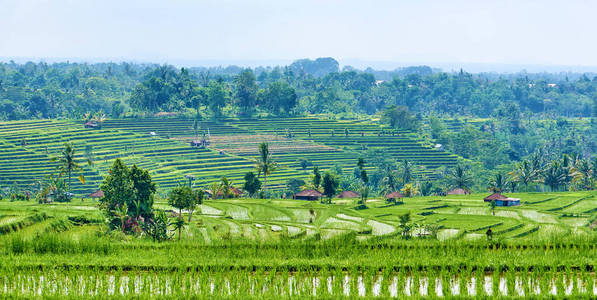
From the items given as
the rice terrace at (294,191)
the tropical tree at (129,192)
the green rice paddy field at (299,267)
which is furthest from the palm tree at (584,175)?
the green rice paddy field at (299,267)

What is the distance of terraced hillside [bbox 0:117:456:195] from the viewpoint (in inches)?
3452

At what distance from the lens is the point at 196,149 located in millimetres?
Result: 99812

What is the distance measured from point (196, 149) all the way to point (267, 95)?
82.5ft

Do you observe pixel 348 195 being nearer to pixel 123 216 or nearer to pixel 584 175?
pixel 584 175

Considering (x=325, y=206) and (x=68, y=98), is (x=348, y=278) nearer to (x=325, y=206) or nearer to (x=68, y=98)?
(x=325, y=206)

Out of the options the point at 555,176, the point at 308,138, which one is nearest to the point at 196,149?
the point at 308,138

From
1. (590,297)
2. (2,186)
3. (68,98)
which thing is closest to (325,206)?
(590,297)

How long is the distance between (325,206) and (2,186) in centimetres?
4380

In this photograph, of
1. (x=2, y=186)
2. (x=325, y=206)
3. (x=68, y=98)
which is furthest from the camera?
(x=68, y=98)

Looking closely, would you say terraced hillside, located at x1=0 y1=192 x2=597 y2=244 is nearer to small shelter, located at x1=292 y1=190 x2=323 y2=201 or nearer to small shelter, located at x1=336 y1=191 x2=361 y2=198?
small shelter, located at x1=292 y1=190 x2=323 y2=201

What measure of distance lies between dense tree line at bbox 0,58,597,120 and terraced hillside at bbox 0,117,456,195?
619 cm

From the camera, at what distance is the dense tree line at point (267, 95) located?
4737 inches

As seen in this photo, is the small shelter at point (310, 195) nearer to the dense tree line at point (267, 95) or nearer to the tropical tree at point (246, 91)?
the dense tree line at point (267, 95)

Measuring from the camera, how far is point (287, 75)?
181750 millimetres
